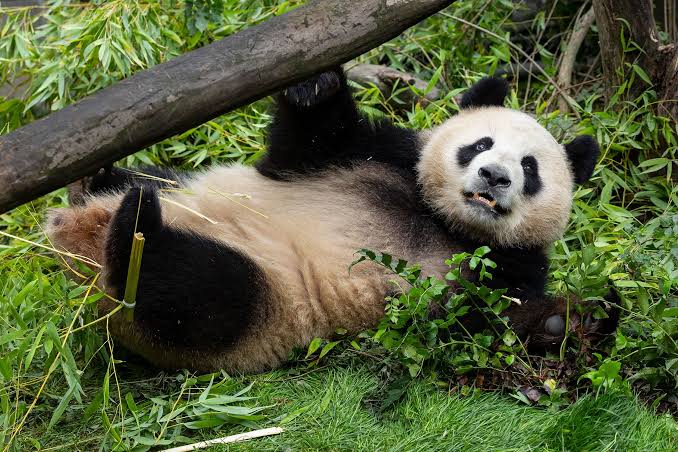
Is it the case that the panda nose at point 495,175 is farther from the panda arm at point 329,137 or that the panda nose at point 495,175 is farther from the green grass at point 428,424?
the green grass at point 428,424

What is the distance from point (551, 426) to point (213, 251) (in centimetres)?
195

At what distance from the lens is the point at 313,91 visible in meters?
4.78

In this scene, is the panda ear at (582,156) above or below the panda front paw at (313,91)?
below

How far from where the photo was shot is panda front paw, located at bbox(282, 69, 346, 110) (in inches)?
188

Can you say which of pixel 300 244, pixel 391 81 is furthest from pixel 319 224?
pixel 391 81

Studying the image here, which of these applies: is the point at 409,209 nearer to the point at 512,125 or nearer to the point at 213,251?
the point at 512,125

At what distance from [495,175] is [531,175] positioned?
1.26 feet

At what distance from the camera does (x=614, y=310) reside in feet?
15.0

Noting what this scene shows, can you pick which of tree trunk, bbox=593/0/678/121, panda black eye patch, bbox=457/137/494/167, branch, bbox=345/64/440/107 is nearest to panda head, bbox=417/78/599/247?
panda black eye patch, bbox=457/137/494/167

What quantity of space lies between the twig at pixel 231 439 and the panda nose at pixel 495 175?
6.02ft

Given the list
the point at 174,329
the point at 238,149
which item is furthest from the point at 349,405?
the point at 238,149

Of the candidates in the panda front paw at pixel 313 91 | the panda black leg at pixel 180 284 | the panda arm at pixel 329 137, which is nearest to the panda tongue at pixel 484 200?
the panda arm at pixel 329 137

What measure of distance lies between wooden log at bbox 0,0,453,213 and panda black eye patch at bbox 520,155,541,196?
5.02 feet

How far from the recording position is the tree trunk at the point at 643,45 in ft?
20.1
